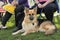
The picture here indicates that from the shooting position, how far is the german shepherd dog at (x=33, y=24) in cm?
594

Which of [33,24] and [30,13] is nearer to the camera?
[30,13]

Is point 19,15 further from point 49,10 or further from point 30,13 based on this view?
point 49,10

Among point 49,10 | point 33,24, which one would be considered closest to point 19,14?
point 33,24

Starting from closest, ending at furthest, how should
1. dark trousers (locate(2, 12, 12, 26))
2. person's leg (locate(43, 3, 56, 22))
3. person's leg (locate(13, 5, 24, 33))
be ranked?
1. person's leg (locate(43, 3, 56, 22))
2. person's leg (locate(13, 5, 24, 33))
3. dark trousers (locate(2, 12, 12, 26))

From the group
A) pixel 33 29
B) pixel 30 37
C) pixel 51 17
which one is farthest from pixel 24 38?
pixel 51 17

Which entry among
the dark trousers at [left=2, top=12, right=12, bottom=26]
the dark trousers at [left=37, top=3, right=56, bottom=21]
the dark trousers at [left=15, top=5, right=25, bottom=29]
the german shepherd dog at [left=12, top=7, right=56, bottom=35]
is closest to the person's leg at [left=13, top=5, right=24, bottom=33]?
the dark trousers at [left=15, top=5, right=25, bottom=29]

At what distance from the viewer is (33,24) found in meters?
6.08

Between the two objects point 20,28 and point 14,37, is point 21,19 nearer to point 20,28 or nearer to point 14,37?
point 20,28

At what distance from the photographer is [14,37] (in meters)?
5.79

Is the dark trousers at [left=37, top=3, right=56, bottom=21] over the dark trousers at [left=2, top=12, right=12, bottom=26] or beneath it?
over

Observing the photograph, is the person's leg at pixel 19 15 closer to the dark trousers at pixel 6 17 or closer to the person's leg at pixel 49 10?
the dark trousers at pixel 6 17

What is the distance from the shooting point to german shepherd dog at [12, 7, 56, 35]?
19.5ft

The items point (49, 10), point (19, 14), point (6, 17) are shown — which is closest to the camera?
point (49, 10)

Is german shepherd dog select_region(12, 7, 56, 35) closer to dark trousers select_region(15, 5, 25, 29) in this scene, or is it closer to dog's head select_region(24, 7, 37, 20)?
dog's head select_region(24, 7, 37, 20)
